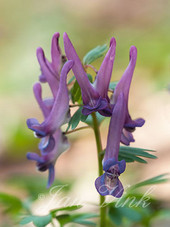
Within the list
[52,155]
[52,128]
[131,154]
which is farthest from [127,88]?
[52,155]

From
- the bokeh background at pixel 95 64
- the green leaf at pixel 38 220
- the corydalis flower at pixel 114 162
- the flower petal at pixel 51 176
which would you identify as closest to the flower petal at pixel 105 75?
the corydalis flower at pixel 114 162

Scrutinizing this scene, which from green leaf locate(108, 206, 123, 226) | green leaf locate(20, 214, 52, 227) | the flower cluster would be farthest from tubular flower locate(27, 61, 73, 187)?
green leaf locate(108, 206, 123, 226)

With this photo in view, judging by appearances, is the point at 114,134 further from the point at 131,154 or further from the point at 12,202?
the point at 12,202

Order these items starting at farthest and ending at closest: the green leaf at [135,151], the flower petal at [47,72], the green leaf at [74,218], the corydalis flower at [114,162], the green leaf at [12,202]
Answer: the green leaf at [12,202]
the green leaf at [74,218]
the flower petal at [47,72]
the green leaf at [135,151]
the corydalis flower at [114,162]

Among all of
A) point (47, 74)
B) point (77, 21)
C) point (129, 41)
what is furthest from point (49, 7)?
point (47, 74)

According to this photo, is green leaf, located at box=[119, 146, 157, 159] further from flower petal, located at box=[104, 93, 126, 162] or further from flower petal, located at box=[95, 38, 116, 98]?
flower petal, located at box=[95, 38, 116, 98]

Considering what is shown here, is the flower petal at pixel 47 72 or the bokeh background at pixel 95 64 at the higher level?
the bokeh background at pixel 95 64

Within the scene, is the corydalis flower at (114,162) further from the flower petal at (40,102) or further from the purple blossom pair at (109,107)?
the flower petal at (40,102)

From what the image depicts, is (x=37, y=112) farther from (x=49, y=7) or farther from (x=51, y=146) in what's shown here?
(x=51, y=146)
